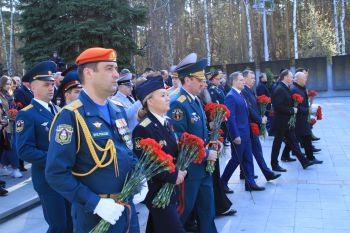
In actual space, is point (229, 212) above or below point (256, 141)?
below

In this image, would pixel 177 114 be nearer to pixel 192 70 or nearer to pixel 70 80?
pixel 192 70

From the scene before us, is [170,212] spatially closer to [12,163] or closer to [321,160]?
[12,163]

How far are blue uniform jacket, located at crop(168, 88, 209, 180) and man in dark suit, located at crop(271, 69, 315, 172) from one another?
4.26 meters

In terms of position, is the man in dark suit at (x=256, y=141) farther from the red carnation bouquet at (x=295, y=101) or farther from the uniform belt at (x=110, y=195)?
the uniform belt at (x=110, y=195)

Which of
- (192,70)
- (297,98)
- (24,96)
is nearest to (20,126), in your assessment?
(192,70)

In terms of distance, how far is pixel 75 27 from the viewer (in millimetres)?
20328

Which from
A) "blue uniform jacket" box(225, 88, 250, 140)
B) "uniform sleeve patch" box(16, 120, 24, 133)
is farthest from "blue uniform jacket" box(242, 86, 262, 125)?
"uniform sleeve patch" box(16, 120, 24, 133)

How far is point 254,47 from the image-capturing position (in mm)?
45750

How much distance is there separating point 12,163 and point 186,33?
38832mm

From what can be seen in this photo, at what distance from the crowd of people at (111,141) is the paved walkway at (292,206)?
353 mm

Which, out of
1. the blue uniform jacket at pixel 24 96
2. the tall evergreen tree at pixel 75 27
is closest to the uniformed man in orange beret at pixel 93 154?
the blue uniform jacket at pixel 24 96

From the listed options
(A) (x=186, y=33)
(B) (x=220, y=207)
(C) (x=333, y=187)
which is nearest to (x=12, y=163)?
(B) (x=220, y=207)

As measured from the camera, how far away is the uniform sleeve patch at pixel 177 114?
16.2ft

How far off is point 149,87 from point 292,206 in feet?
11.8
